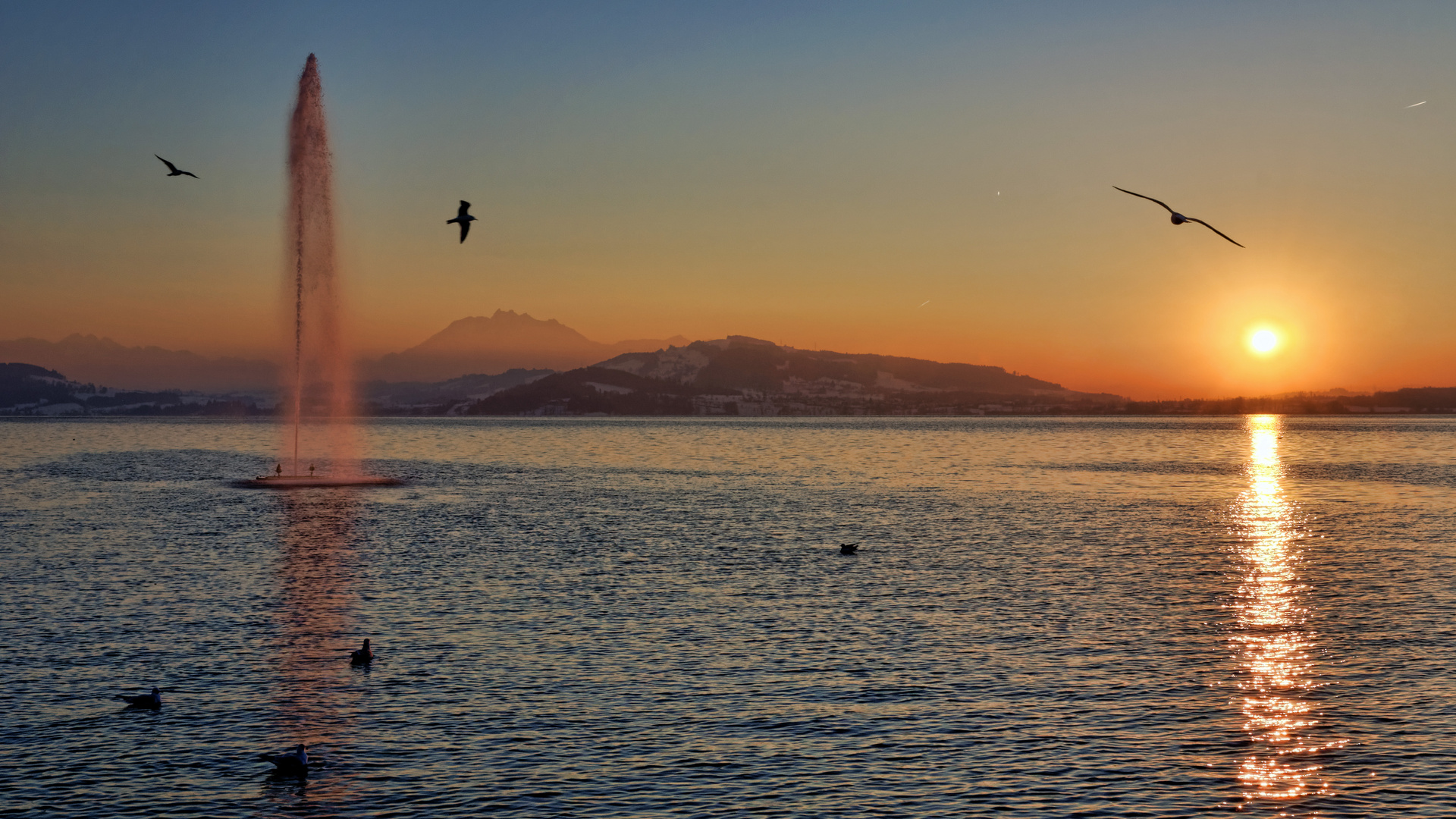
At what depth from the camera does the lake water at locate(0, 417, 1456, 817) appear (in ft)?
89.6

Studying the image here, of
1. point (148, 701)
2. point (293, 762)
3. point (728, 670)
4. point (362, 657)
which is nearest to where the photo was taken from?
point (293, 762)

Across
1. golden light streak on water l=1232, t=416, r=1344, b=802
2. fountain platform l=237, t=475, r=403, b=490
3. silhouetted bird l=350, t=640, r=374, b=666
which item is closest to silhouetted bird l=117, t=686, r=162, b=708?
silhouetted bird l=350, t=640, r=374, b=666

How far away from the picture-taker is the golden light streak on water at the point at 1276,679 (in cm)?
2797

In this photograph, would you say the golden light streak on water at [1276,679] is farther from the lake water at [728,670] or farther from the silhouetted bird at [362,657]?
the silhouetted bird at [362,657]

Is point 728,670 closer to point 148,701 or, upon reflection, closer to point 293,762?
point 293,762

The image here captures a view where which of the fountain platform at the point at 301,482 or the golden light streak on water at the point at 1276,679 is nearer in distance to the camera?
the golden light streak on water at the point at 1276,679

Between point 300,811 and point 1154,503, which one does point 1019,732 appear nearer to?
point 300,811

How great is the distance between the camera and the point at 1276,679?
123 ft

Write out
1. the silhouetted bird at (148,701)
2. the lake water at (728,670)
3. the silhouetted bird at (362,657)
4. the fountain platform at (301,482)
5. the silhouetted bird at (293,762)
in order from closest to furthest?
1. the lake water at (728,670)
2. the silhouetted bird at (293,762)
3. the silhouetted bird at (148,701)
4. the silhouetted bird at (362,657)
5. the fountain platform at (301,482)

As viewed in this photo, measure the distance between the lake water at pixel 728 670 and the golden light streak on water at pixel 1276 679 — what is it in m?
0.16

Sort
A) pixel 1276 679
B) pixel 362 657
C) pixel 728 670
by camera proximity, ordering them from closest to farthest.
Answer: pixel 1276 679 < pixel 728 670 < pixel 362 657

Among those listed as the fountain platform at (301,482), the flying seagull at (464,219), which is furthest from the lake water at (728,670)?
the fountain platform at (301,482)

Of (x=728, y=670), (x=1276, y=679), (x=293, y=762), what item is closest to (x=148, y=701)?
(x=293, y=762)

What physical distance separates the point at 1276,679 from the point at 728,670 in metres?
17.8
